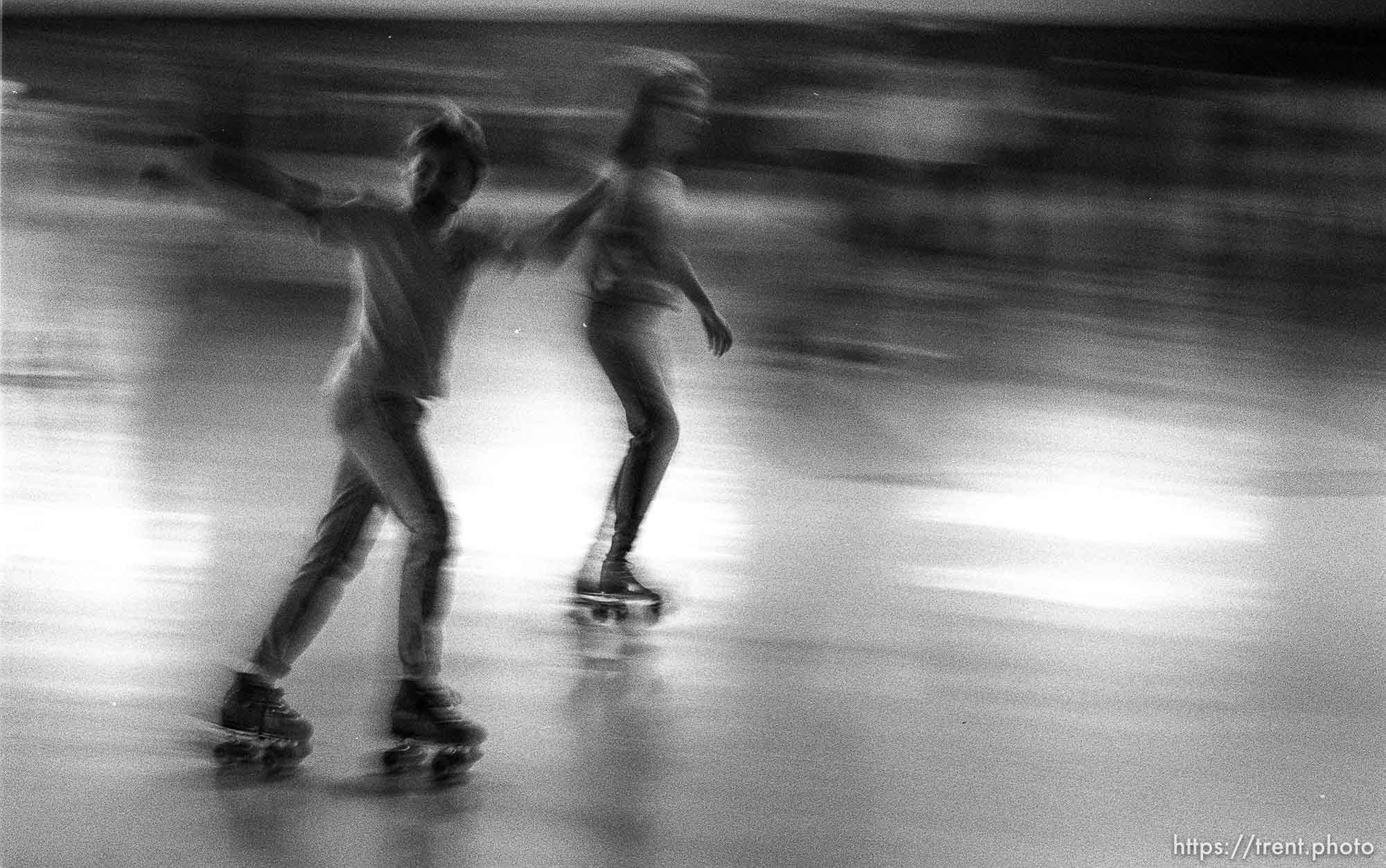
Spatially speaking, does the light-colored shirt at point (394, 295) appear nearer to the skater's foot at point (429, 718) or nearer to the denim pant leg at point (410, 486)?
the denim pant leg at point (410, 486)

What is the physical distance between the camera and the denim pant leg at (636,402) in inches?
190

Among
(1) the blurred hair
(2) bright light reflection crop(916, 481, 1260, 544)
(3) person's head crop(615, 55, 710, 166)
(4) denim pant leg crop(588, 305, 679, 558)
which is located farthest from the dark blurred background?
(1) the blurred hair

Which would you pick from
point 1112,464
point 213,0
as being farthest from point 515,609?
point 213,0

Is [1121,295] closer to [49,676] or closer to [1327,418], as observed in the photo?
[1327,418]

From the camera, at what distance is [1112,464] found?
7668 millimetres

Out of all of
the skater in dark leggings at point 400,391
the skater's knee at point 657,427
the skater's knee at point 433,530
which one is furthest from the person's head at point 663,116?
the skater's knee at point 433,530

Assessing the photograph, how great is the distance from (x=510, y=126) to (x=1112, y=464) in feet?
37.2

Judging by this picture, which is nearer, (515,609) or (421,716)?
(421,716)

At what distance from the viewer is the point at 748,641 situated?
4691 mm

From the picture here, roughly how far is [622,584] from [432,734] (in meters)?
1.45

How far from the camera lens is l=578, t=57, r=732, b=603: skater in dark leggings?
4.68 m

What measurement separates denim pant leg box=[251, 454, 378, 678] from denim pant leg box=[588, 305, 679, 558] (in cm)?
141

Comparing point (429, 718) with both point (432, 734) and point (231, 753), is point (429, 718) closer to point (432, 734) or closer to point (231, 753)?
point (432, 734)

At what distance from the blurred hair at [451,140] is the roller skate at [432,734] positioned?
1131 mm
